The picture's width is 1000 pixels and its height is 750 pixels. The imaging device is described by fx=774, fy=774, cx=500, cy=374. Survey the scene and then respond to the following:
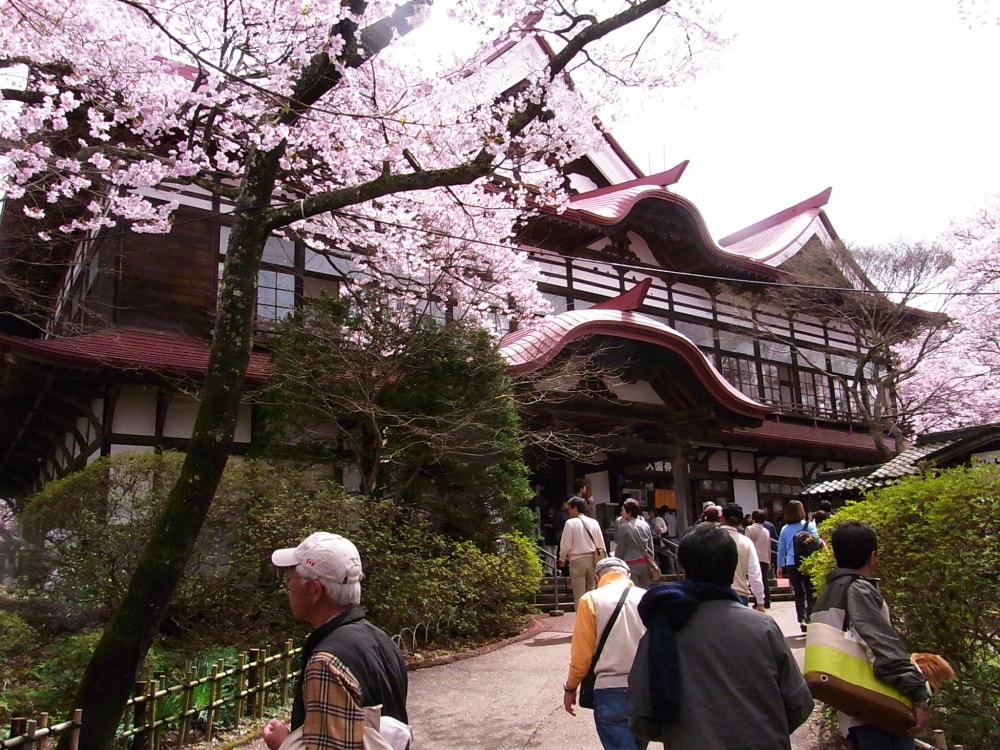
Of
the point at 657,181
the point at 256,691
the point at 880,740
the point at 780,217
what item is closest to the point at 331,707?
the point at 880,740

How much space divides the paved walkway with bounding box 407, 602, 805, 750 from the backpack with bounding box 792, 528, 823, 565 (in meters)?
1.00

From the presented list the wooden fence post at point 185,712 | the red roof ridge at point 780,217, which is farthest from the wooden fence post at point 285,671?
the red roof ridge at point 780,217

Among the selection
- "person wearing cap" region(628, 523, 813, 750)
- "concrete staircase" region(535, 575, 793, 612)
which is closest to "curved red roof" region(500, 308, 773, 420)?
"concrete staircase" region(535, 575, 793, 612)

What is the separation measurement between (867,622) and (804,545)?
5899 millimetres

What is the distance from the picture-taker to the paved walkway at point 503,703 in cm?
615

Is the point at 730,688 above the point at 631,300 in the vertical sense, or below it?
below

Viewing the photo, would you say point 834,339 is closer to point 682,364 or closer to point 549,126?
point 682,364

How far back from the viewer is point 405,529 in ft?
31.6

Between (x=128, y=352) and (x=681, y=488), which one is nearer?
(x=128, y=352)

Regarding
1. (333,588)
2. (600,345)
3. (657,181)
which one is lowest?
(333,588)

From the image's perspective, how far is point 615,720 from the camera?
3.88 meters

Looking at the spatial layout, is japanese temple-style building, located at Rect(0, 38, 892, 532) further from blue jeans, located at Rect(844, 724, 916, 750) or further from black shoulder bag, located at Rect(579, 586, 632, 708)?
blue jeans, located at Rect(844, 724, 916, 750)

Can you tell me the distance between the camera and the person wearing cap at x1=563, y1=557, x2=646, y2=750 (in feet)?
12.8

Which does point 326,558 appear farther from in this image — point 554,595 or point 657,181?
point 657,181
